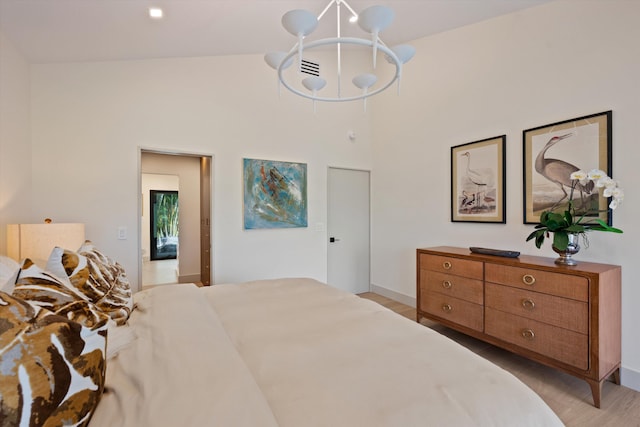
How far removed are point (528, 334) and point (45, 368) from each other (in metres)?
2.77

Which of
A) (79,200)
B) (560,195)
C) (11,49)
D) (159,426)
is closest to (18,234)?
(79,200)

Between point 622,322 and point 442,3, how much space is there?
3017mm

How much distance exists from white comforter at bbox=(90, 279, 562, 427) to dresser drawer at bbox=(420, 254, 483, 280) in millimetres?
1421

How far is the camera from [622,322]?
211cm

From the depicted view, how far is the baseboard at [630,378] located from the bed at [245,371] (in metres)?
1.90

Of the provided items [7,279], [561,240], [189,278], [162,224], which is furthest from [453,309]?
[162,224]

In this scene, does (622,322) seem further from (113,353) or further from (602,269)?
(113,353)

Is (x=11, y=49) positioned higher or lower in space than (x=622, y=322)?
higher

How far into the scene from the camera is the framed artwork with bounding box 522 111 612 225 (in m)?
2.20

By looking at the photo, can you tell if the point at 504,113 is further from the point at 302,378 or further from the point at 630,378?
the point at 302,378

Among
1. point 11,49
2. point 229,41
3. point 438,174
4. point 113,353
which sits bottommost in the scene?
point 113,353

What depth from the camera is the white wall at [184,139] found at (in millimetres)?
2695

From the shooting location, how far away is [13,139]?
2.29 meters

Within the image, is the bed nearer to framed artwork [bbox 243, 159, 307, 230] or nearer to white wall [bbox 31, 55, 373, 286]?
white wall [bbox 31, 55, 373, 286]
